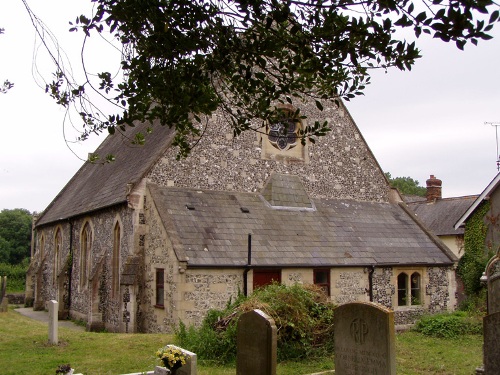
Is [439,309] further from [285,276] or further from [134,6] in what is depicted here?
[134,6]

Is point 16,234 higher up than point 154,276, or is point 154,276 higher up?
point 16,234

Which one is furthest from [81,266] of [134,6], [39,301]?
[134,6]

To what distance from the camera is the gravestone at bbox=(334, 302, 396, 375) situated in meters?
8.19

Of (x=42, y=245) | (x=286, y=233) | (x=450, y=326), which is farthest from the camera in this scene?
(x=42, y=245)

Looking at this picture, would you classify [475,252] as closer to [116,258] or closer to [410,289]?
[410,289]

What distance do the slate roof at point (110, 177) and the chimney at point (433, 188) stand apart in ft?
78.6

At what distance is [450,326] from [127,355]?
414 inches

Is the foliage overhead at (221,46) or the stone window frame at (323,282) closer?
the foliage overhead at (221,46)

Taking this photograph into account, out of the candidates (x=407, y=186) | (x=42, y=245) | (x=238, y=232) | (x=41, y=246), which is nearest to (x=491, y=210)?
(x=238, y=232)

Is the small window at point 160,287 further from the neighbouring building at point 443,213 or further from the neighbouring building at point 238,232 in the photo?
A: the neighbouring building at point 443,213

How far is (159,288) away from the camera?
1695 cm

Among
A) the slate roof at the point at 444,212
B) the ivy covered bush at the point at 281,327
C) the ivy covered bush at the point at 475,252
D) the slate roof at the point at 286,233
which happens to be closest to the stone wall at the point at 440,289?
the slate roof at the point at 286,233

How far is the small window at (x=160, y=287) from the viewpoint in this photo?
16.7 meters

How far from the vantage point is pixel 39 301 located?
92.0ft
